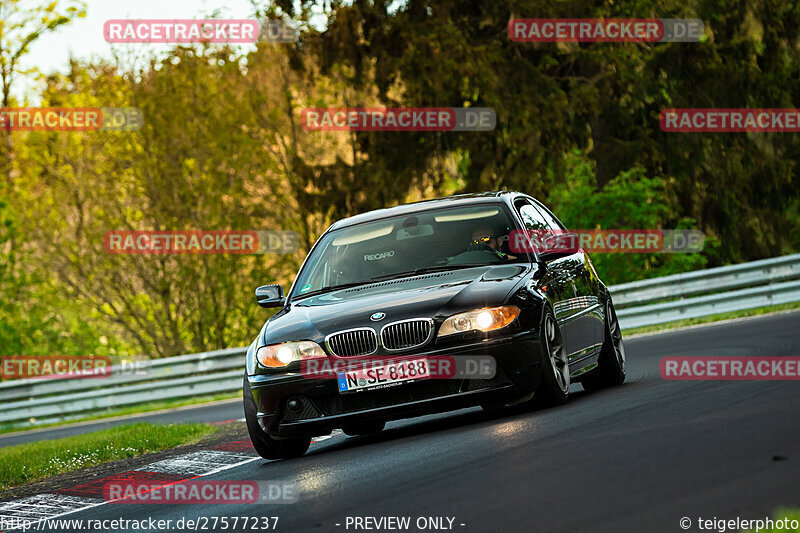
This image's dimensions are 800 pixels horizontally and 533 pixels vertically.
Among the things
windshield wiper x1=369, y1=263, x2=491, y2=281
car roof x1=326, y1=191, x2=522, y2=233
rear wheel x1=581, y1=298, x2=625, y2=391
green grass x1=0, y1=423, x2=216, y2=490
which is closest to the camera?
windshield wiper x1=369, y1=263, x2=491, y2=281

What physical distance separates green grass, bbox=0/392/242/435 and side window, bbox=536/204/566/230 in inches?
488

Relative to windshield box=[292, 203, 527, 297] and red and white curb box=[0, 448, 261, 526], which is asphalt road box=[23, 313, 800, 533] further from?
windshield box=[292, 203, 527, 297]

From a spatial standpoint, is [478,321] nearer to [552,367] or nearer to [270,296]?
[552,367]

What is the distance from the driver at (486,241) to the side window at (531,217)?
41 centimetres

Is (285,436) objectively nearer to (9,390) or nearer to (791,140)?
(9,390)

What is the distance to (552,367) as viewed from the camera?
8.67m

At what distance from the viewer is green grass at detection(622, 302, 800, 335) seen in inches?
784

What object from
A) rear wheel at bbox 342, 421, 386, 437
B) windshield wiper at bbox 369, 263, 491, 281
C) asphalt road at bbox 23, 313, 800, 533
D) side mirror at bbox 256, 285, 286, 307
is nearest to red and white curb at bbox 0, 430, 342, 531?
asphalt road at bbox 23, 313, 800, 533

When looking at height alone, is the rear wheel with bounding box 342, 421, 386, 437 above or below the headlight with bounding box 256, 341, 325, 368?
below

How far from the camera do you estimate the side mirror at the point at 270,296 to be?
32.4 ft

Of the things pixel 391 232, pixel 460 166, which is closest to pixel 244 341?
pixel 460 166

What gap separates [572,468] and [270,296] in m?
4.28

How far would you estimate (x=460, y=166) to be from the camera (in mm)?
34562

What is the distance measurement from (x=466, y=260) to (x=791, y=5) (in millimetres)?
22506
